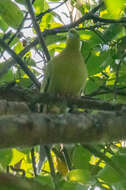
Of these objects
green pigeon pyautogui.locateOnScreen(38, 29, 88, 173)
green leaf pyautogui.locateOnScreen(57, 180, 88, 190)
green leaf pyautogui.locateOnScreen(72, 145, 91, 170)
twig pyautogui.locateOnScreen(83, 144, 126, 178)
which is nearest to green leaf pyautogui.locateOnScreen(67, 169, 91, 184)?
green leaf pyautogui.locateOnScreen(57, 180, 88, 190)

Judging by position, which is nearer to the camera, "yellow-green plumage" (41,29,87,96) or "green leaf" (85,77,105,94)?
"green leaf" (85,77,105,94)

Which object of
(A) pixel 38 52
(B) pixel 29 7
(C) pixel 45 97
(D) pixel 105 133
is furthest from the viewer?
(A) pixel 38 52

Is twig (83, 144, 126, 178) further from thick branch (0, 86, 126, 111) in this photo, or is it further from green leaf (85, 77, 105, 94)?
green leaf (85, 77, 105, 94)

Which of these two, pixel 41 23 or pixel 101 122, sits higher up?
pixel 41 23

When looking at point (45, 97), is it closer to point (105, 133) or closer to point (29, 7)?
point (105, 133)

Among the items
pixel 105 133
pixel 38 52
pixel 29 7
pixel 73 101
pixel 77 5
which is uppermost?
pixel 77 5

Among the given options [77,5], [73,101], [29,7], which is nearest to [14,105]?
[73,101]

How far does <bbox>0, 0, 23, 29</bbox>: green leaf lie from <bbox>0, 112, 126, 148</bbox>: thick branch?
1.34 m

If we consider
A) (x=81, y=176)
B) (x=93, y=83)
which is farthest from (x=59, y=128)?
(x=93, y=83)

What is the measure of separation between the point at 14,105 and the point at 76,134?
3.52ft

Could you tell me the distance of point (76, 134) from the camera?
4.30 feet

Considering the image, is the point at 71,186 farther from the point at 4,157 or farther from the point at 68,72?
the point at 68,72

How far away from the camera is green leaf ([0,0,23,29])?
229cm

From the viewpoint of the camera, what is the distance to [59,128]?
1270mm
